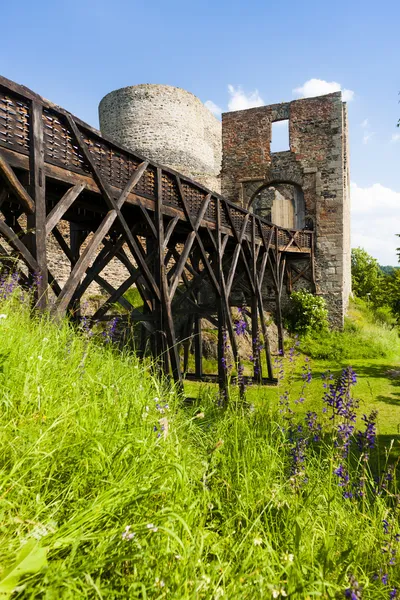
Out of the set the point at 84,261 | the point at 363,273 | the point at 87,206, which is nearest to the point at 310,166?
the point at 87,206

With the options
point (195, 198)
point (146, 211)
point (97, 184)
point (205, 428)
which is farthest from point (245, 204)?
point (205, 428)

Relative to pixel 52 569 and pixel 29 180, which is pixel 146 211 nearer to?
pixel 29 180

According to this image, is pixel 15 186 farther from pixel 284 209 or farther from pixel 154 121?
pixel 154 121

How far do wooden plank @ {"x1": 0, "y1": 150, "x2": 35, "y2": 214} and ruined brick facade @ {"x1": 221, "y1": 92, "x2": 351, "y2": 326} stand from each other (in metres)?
13.5

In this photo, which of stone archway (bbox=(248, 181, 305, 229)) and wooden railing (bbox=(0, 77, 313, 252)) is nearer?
wooden railing (bbox=(0, 77, 313, 252))

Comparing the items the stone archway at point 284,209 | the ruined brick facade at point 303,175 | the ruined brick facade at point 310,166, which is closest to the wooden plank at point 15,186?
the ruined brick facade at point 303,175

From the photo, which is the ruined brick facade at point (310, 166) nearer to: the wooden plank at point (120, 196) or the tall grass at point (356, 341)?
the tall grass at point (356, 341)

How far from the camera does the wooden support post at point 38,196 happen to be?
3.50m

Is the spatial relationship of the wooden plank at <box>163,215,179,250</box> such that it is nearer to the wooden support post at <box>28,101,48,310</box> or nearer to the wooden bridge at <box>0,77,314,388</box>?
the wooden bridge at <box>0,77,314,388</box>

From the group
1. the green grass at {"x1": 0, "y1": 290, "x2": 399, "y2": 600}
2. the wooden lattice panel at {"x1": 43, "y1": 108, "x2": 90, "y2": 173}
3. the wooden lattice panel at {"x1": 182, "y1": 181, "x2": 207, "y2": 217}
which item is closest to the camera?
the green grass at {"x1": 0, "y1": 290, "x2": 399, "y2": 600}

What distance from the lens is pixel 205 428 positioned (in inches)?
127

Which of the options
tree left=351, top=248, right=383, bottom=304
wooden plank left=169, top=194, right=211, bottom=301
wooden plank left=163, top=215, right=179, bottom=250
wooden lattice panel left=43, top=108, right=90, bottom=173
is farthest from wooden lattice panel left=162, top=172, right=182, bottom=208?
tree left=351, top=248, right=383, bottom=304

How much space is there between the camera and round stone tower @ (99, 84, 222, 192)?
2355 centimetres

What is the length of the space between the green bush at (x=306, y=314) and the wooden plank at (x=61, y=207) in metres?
11.9
